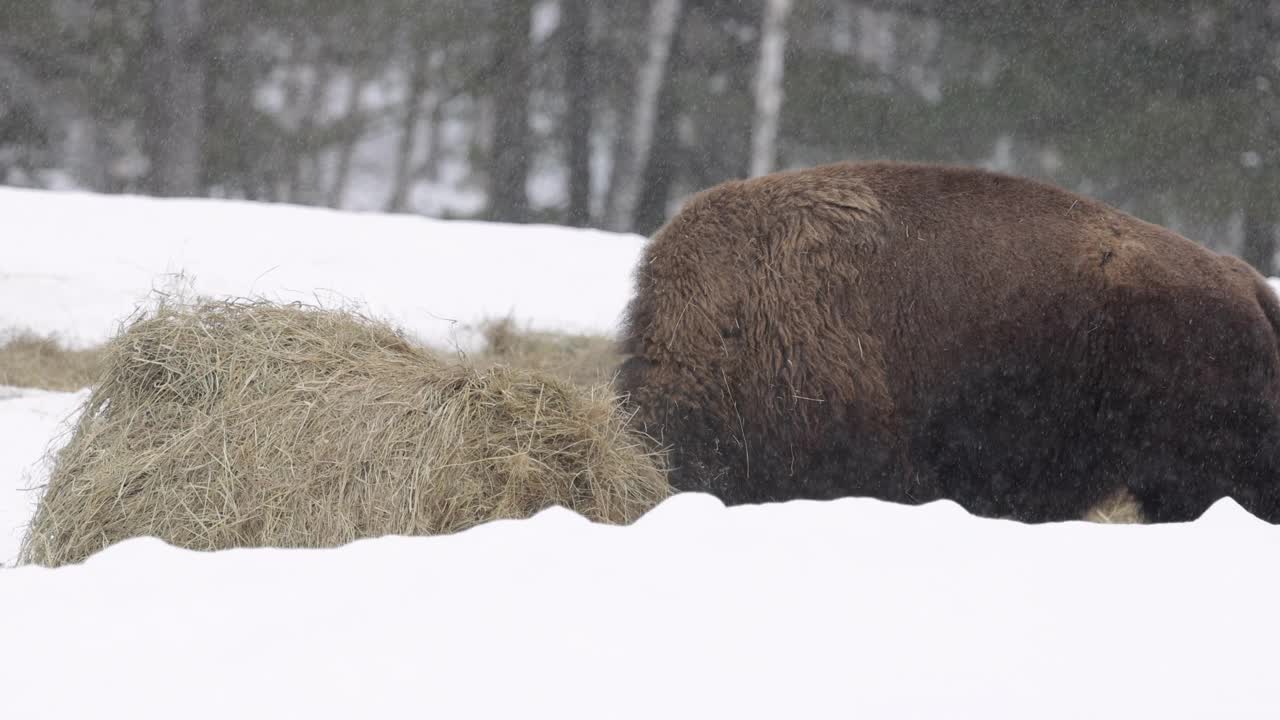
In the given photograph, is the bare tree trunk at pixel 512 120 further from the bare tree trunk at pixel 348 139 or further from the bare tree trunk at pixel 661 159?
the bare tree trunk at pixel 348 139

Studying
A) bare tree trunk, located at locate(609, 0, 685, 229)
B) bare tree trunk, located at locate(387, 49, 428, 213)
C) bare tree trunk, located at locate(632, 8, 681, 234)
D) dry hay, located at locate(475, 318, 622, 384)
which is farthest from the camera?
bare tree trunk, located at locate(387, 49, 428, 213)

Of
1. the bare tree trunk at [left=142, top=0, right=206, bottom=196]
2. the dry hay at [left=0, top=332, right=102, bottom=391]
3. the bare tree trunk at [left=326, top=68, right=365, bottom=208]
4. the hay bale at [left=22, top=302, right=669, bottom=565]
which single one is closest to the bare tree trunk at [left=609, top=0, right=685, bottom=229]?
the bare tree trunk at [left=326, top=68, right=365, bottom=208]

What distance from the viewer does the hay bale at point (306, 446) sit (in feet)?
10.8

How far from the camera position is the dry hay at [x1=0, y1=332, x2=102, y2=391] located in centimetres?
627

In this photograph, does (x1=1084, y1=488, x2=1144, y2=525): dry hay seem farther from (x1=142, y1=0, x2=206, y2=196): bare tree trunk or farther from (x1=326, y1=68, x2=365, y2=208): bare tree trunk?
(x1=326, y1=68, x2=365, y2=208): bare tree trunk

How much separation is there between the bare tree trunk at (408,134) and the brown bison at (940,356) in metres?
12.3

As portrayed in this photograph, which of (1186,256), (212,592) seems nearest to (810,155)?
(1186,256)

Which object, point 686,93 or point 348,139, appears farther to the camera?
point 348,139

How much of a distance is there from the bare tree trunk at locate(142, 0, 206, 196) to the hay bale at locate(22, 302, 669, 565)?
1080 centimetres

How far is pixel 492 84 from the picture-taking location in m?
14.5

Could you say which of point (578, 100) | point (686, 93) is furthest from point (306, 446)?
point (578, 100)

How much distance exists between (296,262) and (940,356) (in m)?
5.88

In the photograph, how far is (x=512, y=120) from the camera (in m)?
14.7

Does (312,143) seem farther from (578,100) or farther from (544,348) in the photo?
(544,348)
